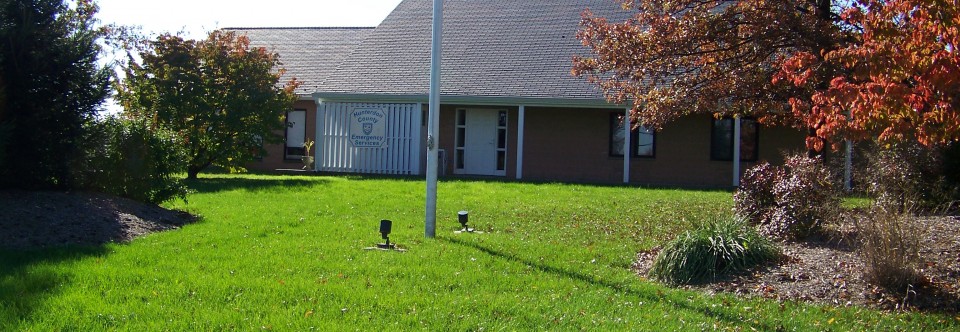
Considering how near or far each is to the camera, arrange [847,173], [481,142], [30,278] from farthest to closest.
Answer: [481,142] < [847,173] < [30,278]

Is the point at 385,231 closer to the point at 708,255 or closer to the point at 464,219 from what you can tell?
the point at 464,219

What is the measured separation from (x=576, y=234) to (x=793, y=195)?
2673mm

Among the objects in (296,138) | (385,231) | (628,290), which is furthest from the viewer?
(296,138)

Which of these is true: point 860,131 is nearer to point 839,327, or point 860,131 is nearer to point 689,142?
point 839,327

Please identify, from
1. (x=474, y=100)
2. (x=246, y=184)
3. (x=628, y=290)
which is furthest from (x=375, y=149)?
(x=628, y=290)

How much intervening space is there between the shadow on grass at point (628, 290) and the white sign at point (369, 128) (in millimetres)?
12782

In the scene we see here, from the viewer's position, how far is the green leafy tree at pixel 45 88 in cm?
998

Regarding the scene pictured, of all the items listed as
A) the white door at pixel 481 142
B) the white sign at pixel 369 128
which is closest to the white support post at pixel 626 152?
the white door at pixel 481 142

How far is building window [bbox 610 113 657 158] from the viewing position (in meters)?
21.7

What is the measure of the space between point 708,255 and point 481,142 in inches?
587

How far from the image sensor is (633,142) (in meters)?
21.8

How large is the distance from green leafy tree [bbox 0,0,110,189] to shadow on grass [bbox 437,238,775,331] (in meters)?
5.03

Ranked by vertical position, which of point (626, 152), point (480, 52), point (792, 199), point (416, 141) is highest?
point (480, 52)

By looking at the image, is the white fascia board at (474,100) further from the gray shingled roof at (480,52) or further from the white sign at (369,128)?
the white sign at (369,128)
